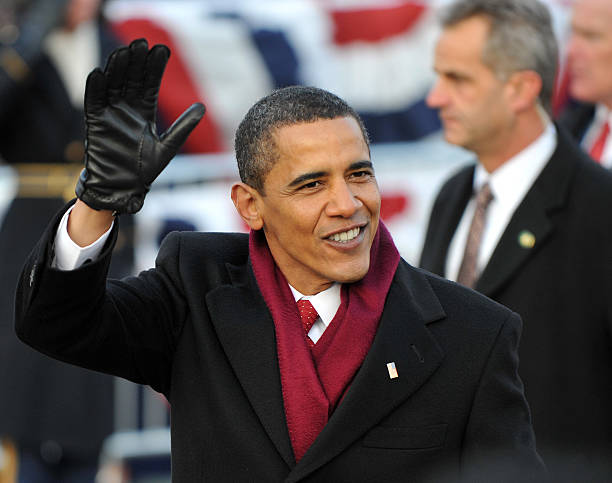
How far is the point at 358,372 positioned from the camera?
2.60 meters

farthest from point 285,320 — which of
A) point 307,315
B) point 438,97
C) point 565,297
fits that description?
point 438,97

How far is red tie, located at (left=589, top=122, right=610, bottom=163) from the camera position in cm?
504

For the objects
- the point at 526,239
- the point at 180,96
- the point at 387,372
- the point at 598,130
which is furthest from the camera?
the point at 180,96

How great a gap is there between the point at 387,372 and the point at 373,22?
404cm

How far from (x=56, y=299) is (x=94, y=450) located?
334cm

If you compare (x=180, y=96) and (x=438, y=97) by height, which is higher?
(x=438, y=97)

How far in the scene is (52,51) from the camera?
226 inches

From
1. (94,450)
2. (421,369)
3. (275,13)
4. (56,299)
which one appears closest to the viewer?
(56,299)

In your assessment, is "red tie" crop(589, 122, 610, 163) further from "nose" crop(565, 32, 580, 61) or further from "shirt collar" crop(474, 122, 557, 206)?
"shirt collar" crop(474, 122, 557, 206)

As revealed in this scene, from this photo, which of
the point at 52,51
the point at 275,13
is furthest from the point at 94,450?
the point at 275,13

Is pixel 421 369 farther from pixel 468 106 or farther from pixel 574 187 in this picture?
pixel 468 106

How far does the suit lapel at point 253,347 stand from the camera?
2.55 metres

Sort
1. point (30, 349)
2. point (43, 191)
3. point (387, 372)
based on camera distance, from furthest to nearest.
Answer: point (43, 191) → point (30, 349) → point (387, 372)

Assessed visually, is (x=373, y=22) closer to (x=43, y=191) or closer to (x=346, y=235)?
(x=43, y=191)
